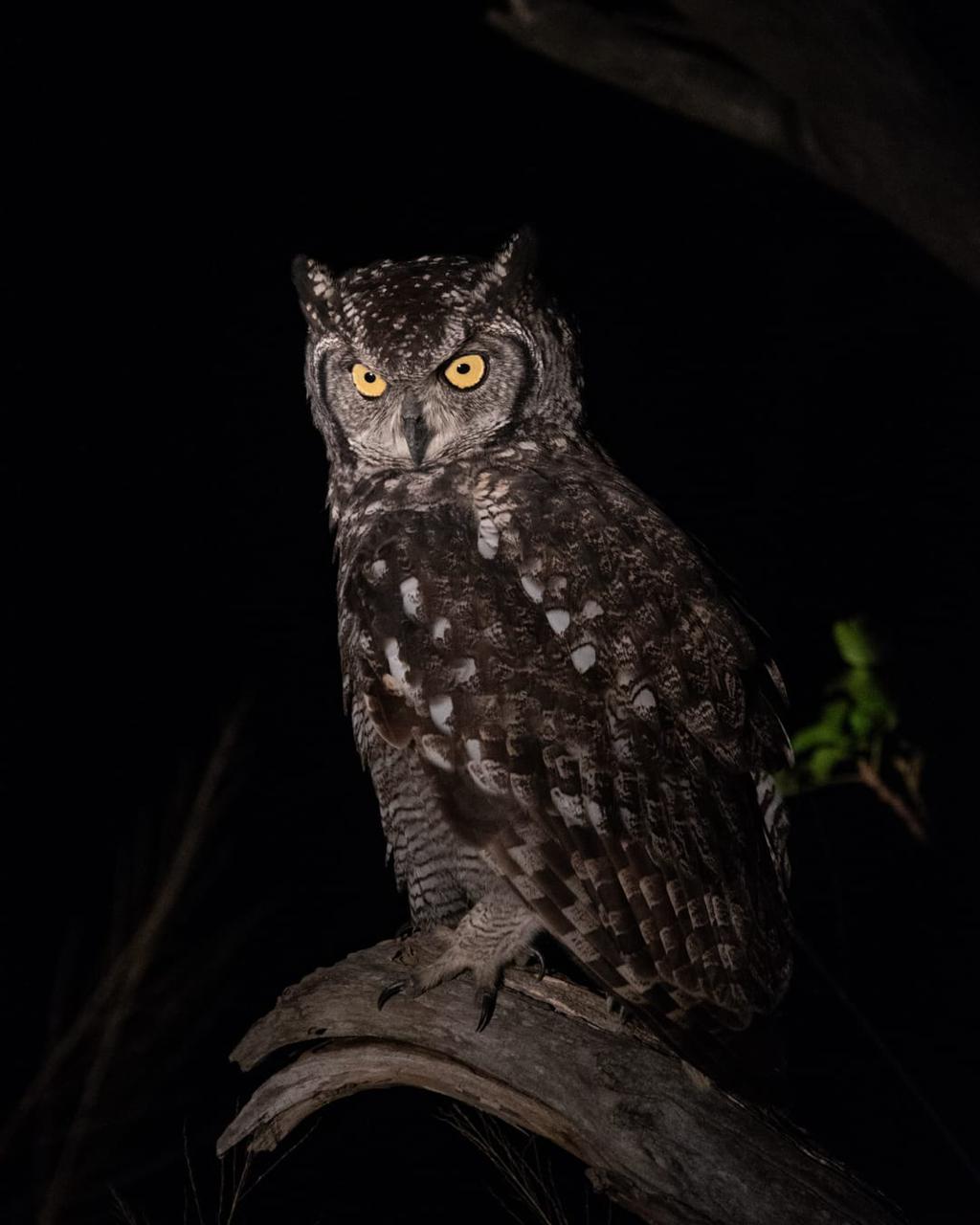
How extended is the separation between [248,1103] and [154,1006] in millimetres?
241

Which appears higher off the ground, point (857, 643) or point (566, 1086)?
point (857, 643)

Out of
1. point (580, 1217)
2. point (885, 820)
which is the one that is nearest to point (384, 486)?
point (885, 820)

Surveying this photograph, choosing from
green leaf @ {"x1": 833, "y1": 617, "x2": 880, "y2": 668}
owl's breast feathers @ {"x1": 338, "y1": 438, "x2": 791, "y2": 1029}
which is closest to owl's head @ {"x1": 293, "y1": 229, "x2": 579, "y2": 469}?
owl's breast feathers @ {"x1": 338, "y1": 438, "x2": 791, "y2": 1029}

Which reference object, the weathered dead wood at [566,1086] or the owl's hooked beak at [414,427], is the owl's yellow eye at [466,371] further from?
the weathered dead wood at [566,1086]

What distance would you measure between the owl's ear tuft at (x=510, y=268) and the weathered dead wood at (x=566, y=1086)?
0.79m

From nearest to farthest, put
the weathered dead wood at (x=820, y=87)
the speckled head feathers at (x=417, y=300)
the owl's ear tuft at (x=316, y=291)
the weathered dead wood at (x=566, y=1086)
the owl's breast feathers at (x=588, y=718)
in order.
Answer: the weathered dead wood at (x=566, y=1086)
the owl's breast feathers at (x=588, y=718)
the speckled head feathers at (x=417, y=300)
the owl's ear tuft at (x=316, y=291)
the weathered dead wood at (x=820, y=87)

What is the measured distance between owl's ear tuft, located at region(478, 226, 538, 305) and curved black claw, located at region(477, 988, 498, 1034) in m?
0.81

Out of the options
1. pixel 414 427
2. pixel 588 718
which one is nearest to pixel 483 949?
pixel 588 718

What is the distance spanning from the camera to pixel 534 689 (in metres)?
1.34

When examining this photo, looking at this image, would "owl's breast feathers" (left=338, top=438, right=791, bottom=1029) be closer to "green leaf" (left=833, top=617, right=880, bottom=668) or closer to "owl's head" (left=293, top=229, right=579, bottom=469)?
"owl's head" (left=293, top=229, right=579, bottom=469)

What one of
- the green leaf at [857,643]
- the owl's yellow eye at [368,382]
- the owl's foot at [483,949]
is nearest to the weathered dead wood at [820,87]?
the green leaf at [857,643]

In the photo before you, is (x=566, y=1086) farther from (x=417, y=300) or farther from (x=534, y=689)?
(x=417, y=300)

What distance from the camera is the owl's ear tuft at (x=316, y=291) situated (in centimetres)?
161

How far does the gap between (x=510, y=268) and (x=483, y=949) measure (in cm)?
82
